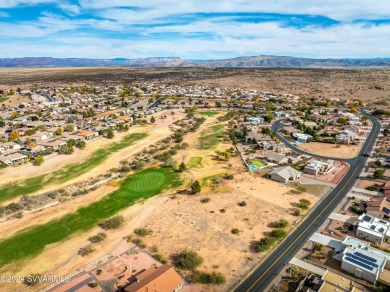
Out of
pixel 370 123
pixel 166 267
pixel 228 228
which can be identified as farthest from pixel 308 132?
pixel 166 267

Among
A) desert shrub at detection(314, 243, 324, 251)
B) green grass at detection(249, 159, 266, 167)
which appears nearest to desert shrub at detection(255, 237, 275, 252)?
desert shrub at detection(314, 243, 324, 251)

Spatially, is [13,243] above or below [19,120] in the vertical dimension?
below

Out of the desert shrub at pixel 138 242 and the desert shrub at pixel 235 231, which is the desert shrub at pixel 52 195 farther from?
the desert shrub at pixel 235 231

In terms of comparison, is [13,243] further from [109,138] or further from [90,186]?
[109,138]

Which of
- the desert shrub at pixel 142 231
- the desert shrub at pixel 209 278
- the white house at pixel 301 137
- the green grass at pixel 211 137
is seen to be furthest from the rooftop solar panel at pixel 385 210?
the green grass at pixel 211 137

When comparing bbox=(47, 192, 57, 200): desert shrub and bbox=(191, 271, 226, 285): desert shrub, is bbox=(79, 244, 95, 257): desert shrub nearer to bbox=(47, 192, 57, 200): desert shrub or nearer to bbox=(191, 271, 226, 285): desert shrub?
bbox=(191, 271, 226, 285): desert shrub

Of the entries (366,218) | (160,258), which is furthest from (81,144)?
(366,218)

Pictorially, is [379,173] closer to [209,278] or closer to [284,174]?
[284,174]
